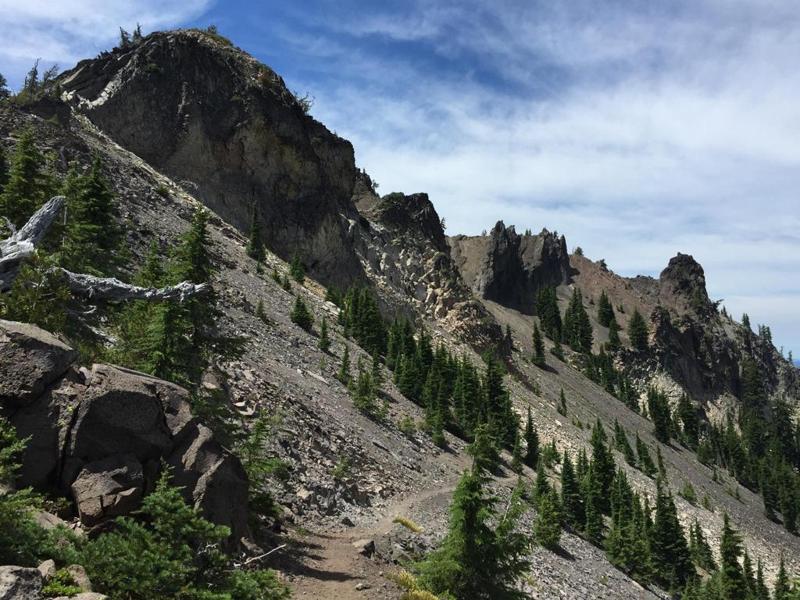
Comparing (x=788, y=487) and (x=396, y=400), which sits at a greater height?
(x=396, y=400)

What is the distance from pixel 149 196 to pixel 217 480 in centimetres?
5783

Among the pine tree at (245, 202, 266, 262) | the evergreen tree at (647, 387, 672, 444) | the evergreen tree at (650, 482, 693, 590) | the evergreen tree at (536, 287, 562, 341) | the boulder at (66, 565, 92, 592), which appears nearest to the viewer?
the boulder at (66, 565, 92, 592)

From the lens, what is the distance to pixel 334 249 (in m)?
92.6

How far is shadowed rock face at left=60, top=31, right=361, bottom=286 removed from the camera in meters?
79.9

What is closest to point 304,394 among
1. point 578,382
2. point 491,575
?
point 491,575

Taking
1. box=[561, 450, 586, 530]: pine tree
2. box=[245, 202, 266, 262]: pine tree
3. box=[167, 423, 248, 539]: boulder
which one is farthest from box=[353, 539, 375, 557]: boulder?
box=[245, 202, 266, 262]: pine tree

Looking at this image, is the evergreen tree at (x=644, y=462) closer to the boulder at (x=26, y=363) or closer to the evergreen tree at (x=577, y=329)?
the evergreen tree at (x=577, y=329)

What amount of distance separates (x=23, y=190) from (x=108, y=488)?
69.4 feet

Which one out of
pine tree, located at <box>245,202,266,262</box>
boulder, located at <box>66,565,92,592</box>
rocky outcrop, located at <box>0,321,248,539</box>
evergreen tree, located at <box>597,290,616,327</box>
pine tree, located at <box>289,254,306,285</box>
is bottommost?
boulder, located at <box>66,565,92,592</box>

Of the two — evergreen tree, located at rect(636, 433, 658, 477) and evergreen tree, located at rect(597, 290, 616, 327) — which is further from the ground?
evergreen tree, located at rect(597, 290, 616, 327)

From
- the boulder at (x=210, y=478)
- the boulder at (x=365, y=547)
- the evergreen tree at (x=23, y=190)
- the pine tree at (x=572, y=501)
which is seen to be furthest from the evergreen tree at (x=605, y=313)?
the boulder at (x=210, y=478)

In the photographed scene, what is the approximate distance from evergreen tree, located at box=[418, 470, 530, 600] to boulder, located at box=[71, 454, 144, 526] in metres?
8.04

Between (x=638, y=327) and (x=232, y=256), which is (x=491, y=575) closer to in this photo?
(x=232, y=256)

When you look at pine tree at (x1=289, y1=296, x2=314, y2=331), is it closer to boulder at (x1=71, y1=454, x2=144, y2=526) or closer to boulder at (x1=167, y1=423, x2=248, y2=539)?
boulder at (x1=167, y1=423, x2=248, y2=539)
